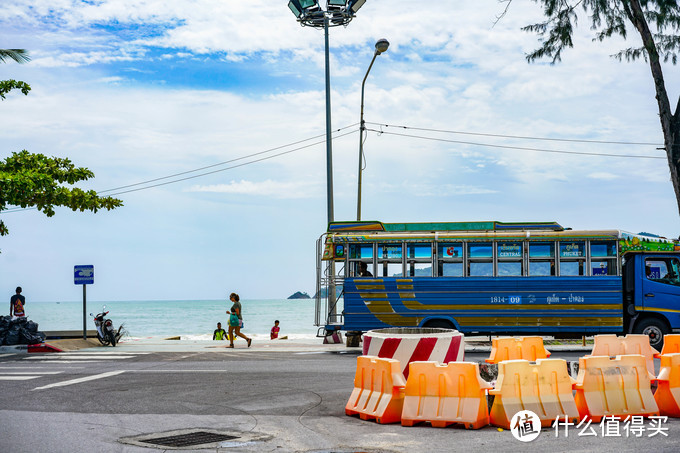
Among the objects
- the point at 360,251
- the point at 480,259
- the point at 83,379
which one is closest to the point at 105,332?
the point at 360,251

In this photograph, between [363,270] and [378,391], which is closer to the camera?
[378,391]

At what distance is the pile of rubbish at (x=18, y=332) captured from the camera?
21.1m

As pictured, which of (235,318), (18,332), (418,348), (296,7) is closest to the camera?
(418,348)

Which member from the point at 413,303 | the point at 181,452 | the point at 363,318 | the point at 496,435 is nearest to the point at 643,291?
the point at 413,303

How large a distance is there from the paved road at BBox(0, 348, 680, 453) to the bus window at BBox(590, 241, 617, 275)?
4.27 meters

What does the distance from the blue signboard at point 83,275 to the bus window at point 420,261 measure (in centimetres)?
1062

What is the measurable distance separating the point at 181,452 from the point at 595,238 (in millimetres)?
13944

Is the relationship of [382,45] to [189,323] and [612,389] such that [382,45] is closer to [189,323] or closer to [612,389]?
[612,389]

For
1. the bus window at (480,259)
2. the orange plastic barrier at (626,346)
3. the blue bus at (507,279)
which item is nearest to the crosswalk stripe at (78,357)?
the blue bus at (507,279)

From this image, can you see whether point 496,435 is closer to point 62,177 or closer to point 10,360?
point 10,360

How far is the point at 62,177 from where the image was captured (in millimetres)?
21359

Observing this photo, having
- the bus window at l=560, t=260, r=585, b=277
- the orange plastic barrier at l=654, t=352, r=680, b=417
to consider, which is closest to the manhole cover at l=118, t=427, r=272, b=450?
the orange plastic barrier at l=654, t=352, r=680, b=417

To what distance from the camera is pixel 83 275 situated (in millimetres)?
23031

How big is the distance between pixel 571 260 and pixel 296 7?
1421 centimetres
